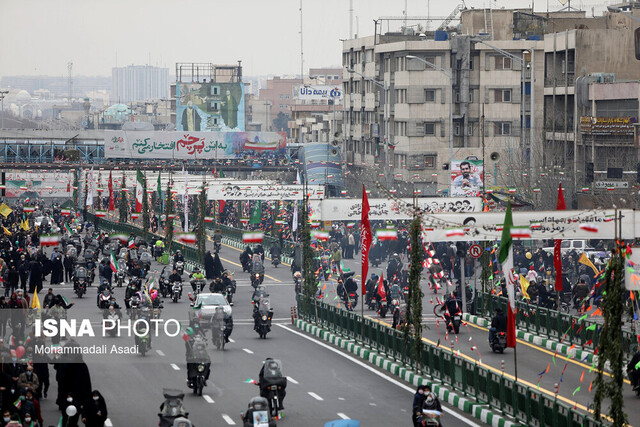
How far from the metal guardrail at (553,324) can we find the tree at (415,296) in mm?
3498

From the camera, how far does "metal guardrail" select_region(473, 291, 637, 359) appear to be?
29.0 m

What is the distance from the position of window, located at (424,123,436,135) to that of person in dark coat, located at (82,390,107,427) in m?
70.3

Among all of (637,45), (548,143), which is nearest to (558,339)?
(637,45)

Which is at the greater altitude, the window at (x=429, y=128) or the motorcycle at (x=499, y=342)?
the window at (x=429, y=128)

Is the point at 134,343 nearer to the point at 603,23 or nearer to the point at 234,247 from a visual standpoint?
the point at 234,247

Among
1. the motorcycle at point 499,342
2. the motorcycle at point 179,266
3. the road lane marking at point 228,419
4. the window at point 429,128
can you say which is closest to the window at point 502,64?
the window at point 429,128

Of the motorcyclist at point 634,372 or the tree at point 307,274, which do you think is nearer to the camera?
the motorcyclist at point 634,372

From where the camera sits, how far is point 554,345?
105ft

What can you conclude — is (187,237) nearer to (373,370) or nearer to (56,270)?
(56,270)

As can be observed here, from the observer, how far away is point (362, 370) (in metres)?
29.5

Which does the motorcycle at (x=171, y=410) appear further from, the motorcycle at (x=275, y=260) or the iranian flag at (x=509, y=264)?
the motorcycle at (x=275, y=260)

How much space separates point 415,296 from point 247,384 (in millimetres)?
4021

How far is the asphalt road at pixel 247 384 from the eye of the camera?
76.6ft

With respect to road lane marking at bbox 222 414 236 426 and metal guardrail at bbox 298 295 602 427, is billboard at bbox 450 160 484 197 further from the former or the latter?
road lane marking at bbox 222 414 236 426
